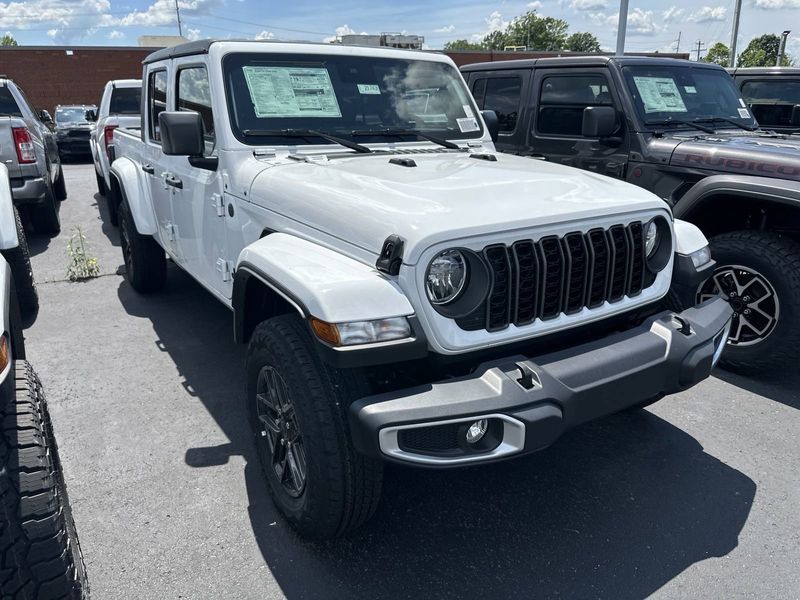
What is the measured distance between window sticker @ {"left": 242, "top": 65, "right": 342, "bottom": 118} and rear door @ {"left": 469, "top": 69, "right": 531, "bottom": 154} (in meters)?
2.74

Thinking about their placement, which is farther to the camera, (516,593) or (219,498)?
(219,498)

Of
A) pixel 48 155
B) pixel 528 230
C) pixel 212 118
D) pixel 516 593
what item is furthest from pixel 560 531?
pixel 48 155

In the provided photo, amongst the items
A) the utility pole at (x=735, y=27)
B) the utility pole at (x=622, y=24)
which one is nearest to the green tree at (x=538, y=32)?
the utility pole at (x=735, y=27)

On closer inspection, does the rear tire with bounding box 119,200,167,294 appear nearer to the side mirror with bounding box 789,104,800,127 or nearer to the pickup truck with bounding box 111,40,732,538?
the pickup truck with bounding box 111,40,732,538

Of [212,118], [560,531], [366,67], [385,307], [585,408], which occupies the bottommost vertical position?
[560,531]

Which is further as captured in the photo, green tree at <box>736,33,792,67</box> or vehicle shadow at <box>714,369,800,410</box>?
green tree at <box>736,33,792,67</box>

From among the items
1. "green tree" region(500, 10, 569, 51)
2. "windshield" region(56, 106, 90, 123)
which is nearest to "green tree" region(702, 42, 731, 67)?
"green tree" region(500, 10, 569, 51)

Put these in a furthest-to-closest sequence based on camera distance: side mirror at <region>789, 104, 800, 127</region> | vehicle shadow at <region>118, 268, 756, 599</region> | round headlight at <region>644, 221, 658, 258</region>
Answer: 1. side mirror at <region>789, 104, 800, 127</region>
2. round headlight at <region>644, 221, 658, 258</region>
3. vehicle shadow at <region>118, 268, 756, 599</region>

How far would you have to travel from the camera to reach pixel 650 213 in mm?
2697

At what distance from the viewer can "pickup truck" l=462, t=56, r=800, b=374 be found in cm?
397

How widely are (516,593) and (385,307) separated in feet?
3.91

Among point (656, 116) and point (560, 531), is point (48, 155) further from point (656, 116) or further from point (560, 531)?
point (560, 531)

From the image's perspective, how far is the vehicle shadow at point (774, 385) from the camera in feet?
12.7

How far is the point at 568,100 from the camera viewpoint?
550cm
